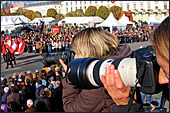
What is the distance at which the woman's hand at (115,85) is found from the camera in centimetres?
163

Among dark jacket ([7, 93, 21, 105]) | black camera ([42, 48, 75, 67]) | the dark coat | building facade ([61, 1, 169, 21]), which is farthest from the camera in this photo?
building facade ([61, 1, 169, 21])

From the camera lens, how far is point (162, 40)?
1.31 m

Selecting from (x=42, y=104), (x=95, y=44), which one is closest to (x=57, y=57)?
(x=95, y=44)

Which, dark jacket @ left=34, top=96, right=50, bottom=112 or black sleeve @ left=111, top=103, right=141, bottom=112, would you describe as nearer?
black sleeve @ left=111, top=103, right=141, bottom=112

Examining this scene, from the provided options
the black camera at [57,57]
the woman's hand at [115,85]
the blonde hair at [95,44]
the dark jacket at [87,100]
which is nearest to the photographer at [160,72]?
the woman's hand at [115,85]

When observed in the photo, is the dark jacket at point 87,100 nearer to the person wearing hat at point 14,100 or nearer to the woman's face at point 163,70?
the woman's face at point 163,70

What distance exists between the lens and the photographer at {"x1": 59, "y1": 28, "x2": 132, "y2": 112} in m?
2.10

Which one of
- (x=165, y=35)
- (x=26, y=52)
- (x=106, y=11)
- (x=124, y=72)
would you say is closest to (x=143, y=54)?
(x=124, y=72)

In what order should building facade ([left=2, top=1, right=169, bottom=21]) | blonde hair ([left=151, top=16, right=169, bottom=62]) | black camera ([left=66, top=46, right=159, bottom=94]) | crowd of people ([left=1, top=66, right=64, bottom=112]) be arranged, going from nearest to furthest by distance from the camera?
blonde hair ([left=151, top=16, right=169, bottom=62]) < black camera ([left=66, top=46, right=159, bottom=94]) < crowd of people ([left=1, top=66, right=64, bottom=112]) < building facade ([left=2, top=1, right=169, bottom=21])

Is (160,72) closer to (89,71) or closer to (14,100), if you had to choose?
(89,71)

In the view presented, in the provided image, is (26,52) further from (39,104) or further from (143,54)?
(143,54)

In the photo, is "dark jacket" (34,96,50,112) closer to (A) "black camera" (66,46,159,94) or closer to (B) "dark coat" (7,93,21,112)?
(B) "dark coat" (7,93,21,112)

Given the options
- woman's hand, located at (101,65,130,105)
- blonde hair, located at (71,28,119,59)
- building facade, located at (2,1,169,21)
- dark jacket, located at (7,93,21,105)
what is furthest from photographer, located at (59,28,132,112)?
building facade, located at (2,1,169,21)

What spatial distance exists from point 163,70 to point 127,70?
213mm
